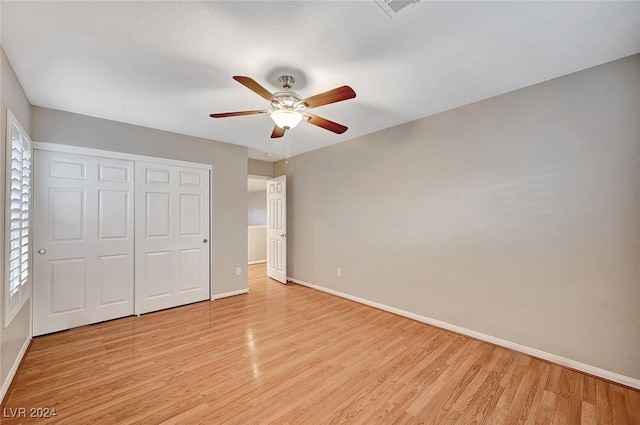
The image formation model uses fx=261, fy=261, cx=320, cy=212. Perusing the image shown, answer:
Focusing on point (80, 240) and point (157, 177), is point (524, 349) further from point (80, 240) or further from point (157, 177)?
point (80, 240)

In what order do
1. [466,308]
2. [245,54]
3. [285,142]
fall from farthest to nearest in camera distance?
[285,142] → [466,308] → [245,54]

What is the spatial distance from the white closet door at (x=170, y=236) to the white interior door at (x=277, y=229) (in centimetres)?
145

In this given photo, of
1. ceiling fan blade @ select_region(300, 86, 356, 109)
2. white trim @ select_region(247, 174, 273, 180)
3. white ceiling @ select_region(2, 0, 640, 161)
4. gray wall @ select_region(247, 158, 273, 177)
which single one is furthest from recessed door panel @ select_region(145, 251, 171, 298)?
ceiling fan blade @ select_region(300, 86, 356, 109)

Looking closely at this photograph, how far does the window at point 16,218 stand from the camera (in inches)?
78.1

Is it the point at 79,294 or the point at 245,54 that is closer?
the point at 245,54

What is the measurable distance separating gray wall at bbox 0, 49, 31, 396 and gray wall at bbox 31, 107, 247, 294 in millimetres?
509

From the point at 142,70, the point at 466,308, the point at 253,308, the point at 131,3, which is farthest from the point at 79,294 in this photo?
the point at 466,308

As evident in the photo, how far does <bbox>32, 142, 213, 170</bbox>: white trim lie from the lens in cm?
283

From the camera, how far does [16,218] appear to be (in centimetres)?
213

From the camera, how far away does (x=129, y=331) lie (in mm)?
2920

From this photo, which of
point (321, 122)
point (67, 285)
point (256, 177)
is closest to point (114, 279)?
point (67, 285)

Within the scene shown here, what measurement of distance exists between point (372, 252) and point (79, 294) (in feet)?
11.9

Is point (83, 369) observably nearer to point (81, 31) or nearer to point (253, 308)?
point (253, 308)

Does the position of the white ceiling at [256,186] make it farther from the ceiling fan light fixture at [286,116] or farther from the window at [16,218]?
Answer: the ceiling fan light fixture at [286,116]
